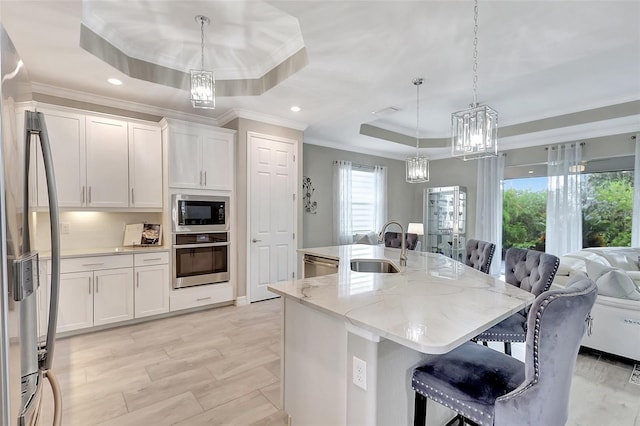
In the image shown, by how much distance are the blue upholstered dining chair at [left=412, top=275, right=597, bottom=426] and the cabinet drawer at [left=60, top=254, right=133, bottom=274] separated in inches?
137

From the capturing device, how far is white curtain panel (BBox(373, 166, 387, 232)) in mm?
6535

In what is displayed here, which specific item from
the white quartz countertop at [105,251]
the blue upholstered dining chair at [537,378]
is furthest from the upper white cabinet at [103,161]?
the blue upholstered dining chair at [537,378]

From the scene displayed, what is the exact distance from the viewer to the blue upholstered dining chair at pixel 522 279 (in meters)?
1.90

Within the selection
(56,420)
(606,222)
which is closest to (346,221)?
(606,222)

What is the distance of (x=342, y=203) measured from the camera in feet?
19.2

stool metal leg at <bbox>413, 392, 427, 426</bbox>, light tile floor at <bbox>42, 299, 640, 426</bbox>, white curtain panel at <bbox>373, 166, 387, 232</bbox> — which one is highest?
white curtain panel at <bbox>373, 166, 387, 232</bbox>

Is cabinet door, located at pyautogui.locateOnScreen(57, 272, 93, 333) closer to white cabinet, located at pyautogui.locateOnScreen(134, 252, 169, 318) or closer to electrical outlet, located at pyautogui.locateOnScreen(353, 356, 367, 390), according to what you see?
white cabinet, located at pyautogui.locateOnScreen(134, 252, 169, 318)

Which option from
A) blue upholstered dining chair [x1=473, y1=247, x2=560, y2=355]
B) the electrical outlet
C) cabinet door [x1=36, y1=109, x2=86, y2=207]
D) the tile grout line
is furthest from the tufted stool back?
cabinet door [x1=36, y1=109, x2=86, y2=207]

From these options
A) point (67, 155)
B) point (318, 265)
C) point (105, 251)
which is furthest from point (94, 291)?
point (318, 265)

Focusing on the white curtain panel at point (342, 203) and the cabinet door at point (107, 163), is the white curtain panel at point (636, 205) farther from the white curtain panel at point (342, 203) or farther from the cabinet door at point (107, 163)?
the cabinet door at point (107, 163)

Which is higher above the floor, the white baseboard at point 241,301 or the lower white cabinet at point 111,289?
the lower white cabinet at point 111,289

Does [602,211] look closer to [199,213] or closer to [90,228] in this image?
[199,213]

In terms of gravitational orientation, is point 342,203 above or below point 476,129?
below

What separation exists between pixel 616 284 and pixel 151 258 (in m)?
4.77
